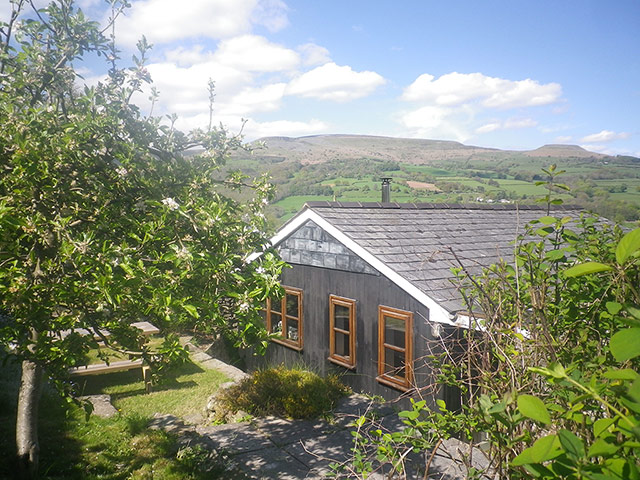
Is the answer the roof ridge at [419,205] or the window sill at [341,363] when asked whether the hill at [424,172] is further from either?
the window sill at [341,363]

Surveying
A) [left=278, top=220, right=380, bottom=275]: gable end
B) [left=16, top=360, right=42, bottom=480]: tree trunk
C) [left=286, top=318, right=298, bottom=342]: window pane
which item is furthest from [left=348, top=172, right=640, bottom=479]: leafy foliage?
[left=286, top=318, right=298, bottom=342]: window pane

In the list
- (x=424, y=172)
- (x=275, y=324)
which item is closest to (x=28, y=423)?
(x=275, y=324)

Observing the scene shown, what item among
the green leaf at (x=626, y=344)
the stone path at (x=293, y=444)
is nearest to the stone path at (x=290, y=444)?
the stone path at (x=293, y=444)

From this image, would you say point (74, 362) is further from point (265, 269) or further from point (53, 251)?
point (265, 269)

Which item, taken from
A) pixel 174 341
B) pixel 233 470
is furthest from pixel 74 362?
pixel 233 470

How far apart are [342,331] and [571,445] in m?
9.43

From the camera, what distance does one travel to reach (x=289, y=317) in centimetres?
1174

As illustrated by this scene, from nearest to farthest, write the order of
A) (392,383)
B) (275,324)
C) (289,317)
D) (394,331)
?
(392,383), (394,331), (289,317), (275,324)

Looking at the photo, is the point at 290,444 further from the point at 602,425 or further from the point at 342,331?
the point at 602,425

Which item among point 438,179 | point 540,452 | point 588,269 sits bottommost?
point 540,452

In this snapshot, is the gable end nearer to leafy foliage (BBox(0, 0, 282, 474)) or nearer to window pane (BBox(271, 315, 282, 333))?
window pane (BBox(271, 315, 282, 333))

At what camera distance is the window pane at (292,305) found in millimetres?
11750

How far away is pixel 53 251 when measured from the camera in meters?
5.16

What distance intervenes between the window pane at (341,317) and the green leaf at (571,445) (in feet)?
30.3
